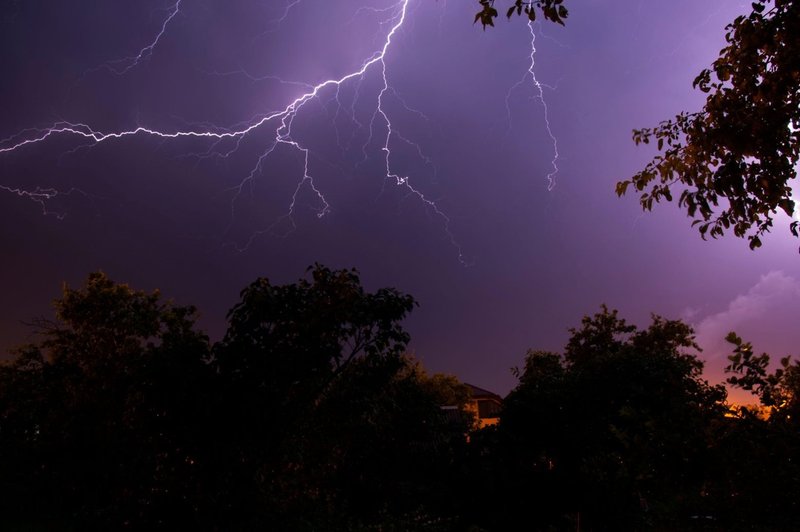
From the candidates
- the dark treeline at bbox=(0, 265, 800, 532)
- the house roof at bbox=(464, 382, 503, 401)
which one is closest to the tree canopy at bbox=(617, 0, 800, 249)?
the dark treeline at bbox=(0, 265, 800, 532)

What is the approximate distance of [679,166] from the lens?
4043 millimetres

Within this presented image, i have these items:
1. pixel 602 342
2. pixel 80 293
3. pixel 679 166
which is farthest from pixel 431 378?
pixel 679 166

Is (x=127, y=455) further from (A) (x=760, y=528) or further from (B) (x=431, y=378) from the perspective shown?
(B) (x=431, y=378)

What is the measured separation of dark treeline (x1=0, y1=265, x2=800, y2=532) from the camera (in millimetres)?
7316

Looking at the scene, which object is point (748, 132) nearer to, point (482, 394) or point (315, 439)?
point (315, 439)

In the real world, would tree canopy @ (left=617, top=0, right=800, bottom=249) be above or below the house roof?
below

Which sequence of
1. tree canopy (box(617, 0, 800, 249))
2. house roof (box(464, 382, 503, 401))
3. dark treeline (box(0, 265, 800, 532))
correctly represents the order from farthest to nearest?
house roof (box(464, 382, 503, 401)) → dark treeline (box(0, 265, 800, 532)) → tree canopy (box(617, 0, 800, 249))

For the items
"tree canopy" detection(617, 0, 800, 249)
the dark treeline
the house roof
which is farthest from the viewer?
the house roof

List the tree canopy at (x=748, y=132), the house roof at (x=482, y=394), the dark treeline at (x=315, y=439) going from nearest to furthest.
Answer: the tree canopy at (x=748, y=132), the dark treeline at (x=315, y=439), the house roof at (x=482, y=394)

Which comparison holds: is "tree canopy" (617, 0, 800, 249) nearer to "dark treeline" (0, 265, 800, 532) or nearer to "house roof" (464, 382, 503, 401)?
"dark treeline" (0, 265, 800, 532)

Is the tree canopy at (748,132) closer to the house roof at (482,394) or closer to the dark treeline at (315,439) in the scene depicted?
the dark treeline at (315,439)

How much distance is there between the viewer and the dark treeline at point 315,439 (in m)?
7.32

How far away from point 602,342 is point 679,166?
2605 centimetres

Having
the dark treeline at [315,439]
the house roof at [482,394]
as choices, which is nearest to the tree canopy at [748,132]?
the dark treeline at [315,439]
